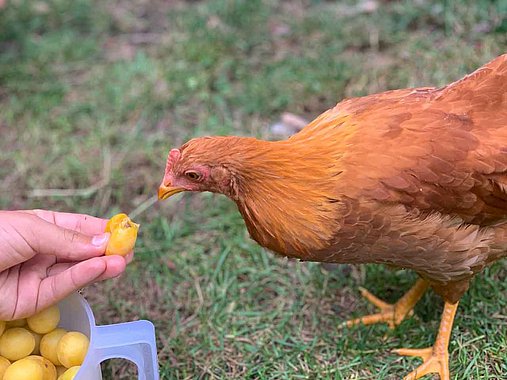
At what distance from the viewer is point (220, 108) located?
3.86m

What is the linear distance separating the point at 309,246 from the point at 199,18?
9.04ft

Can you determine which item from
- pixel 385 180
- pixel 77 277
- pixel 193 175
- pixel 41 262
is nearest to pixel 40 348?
pixel 41 262

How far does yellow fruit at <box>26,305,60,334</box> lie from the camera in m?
2.17

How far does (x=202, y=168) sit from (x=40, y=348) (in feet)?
2.66

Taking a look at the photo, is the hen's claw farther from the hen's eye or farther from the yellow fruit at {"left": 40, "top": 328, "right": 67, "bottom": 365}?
the yellow fruit at {"left": 40, "top": 328, "right": 67, "bottom": 365}

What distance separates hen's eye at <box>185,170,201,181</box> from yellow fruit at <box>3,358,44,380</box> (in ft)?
2.45

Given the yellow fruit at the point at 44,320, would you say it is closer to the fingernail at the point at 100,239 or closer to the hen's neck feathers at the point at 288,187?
the fingernail at the point at 100,239

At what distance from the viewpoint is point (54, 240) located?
200 cm

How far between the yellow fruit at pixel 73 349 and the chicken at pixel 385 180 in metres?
0.54

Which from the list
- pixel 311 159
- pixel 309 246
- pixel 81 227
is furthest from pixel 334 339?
pixel 81 227

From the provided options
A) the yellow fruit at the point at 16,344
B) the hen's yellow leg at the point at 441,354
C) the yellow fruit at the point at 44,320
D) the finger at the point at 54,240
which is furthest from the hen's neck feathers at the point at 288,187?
the yellow fruit at the point at 16,344

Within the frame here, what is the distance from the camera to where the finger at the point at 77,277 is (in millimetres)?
1976

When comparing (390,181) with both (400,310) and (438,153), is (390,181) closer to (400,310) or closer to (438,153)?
(438,153)

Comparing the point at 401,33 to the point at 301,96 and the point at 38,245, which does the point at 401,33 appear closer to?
the point at 301,96
